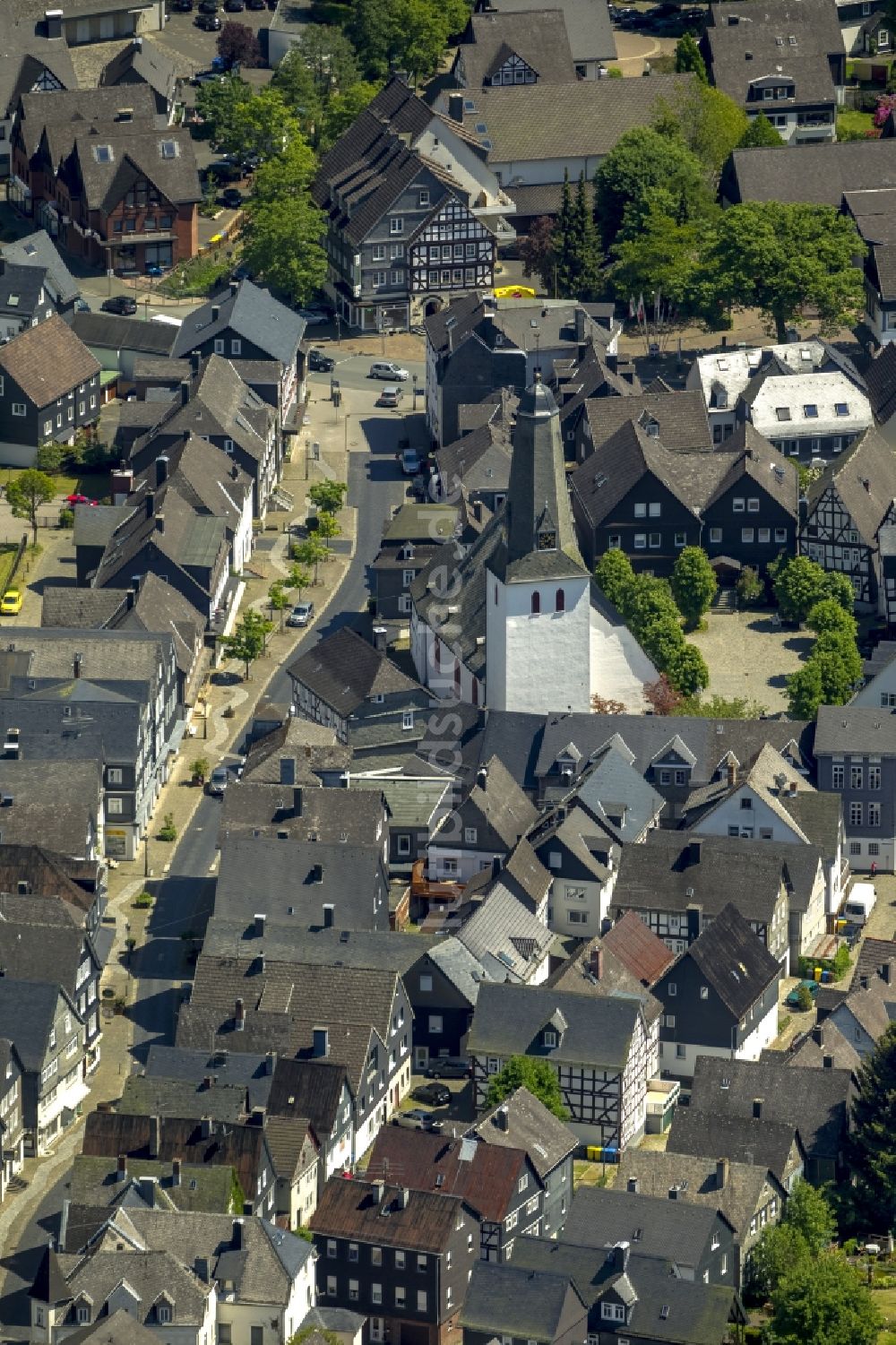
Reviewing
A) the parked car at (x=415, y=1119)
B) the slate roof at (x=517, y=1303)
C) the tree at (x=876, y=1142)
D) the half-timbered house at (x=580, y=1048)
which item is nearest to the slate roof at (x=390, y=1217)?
the slate roof at (x=517, y=1303)

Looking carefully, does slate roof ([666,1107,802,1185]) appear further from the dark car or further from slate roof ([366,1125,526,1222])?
the dark car

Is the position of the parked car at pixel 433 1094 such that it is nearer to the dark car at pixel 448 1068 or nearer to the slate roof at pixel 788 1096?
the dark car at pixel 448 1068

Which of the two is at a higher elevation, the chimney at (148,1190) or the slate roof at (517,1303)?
the chimney at (148,1190)

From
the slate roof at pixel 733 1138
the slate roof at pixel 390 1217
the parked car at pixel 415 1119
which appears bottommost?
the parked car at pixel 415 1119

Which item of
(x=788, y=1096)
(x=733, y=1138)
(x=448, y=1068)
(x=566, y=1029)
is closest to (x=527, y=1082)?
(x=566, y=1029)

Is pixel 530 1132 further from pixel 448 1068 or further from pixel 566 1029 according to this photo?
pixel 448 1068
